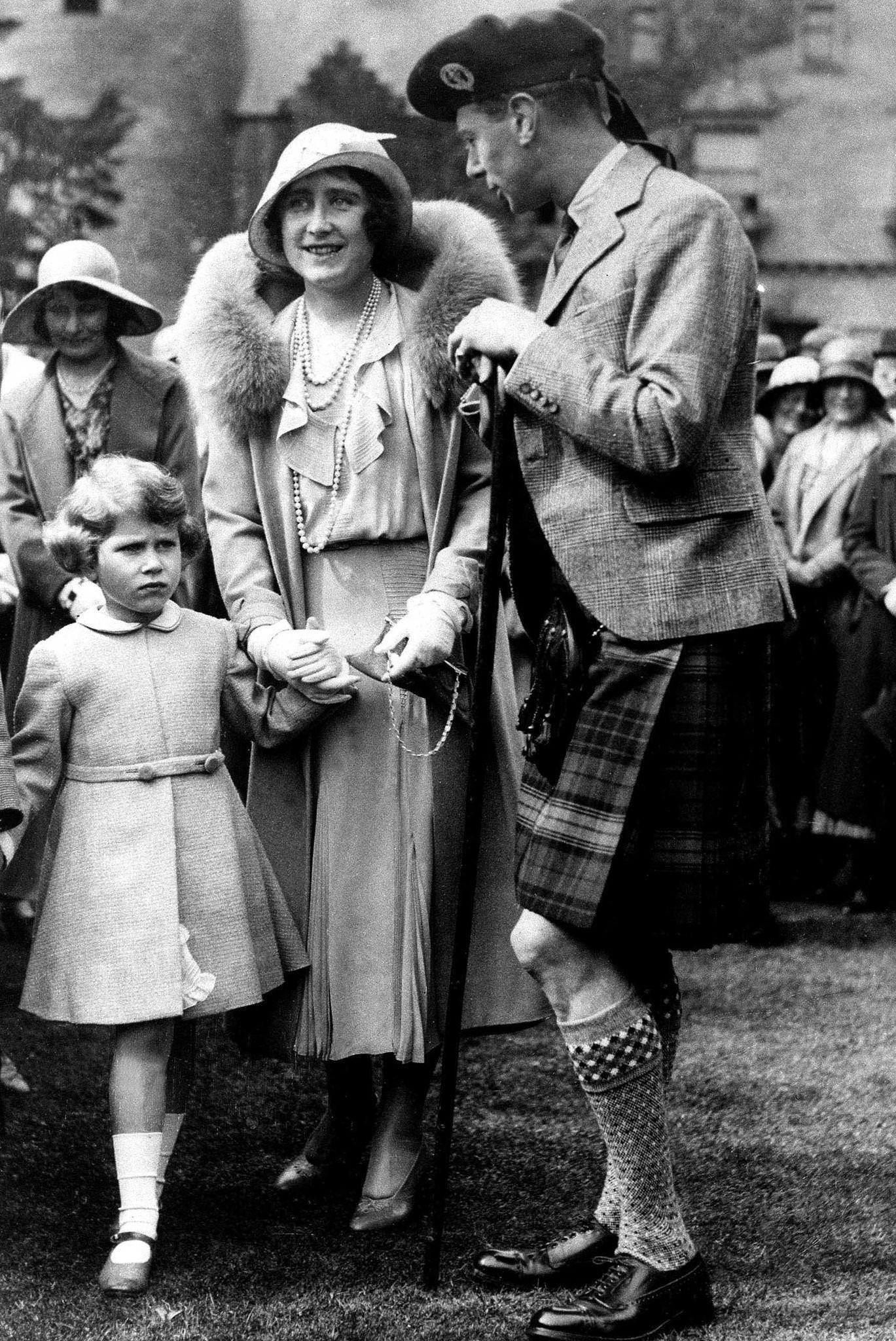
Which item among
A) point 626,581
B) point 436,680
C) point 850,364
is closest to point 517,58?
point 626,581

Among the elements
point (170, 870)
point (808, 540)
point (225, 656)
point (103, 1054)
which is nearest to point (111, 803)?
point (170, 870)

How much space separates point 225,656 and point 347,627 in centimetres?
27

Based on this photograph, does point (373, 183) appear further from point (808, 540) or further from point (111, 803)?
point (808, 540)

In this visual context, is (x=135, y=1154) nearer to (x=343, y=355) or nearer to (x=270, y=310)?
(x=343, y=355)

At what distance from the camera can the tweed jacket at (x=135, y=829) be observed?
336 centimetres

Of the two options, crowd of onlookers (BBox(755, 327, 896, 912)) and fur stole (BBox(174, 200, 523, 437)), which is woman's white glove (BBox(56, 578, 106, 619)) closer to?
fur stole (BBox(174, 200, 523, 437))

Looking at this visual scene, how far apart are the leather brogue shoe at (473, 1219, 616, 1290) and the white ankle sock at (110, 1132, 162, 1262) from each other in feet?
2.11

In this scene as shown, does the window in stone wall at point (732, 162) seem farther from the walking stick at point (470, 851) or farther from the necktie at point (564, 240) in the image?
the walking stick at point (470, 851)

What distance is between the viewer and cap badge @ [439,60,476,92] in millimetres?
3133

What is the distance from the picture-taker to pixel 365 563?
3.73 meters

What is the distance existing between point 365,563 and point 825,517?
14.3ft

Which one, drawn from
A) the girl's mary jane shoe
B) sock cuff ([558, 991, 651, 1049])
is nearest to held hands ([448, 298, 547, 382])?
sock cuff ([558, 991, 651, 1049])

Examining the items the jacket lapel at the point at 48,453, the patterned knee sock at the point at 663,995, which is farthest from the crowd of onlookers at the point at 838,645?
the patterned knee sock at the point at 663,995

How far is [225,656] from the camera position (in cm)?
368
